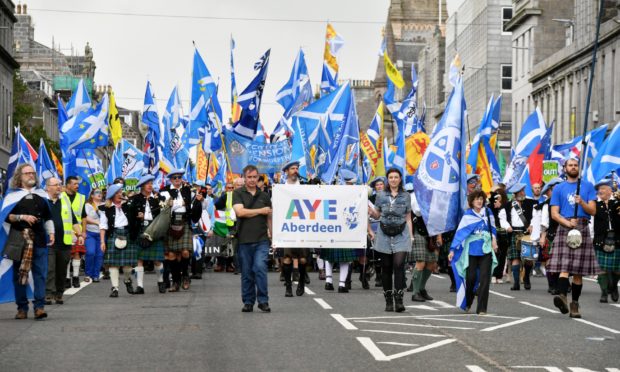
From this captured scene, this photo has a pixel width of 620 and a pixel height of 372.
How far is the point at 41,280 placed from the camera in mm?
15852

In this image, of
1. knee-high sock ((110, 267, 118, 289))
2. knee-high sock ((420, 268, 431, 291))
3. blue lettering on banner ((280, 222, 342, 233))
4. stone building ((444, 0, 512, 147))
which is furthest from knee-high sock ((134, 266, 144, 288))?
stone building ((444, 0, 512, 147))

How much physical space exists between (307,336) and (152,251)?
26.6 feet

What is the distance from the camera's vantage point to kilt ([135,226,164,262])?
20.9m

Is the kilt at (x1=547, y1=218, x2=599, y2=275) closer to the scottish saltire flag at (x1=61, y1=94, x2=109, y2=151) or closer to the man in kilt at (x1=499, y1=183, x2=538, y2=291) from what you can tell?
the man in kilt at (x1=499, y1=183, x2=538, y2=291)

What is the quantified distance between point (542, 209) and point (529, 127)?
1138 centimetres

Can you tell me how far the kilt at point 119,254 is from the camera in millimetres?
20719

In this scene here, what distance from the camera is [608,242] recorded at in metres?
20.2

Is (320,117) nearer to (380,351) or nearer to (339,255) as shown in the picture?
(339,255)

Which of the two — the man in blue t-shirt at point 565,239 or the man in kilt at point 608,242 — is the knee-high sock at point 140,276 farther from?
the man in blue t-shirt at point 565,239

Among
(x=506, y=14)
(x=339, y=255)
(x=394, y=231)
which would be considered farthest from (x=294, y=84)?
(x=506, y=14)

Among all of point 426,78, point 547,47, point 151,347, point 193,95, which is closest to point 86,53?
point 426,78

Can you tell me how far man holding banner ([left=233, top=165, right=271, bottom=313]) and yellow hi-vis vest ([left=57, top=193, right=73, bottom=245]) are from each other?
9.88ft

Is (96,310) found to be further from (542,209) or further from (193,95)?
(193,95)

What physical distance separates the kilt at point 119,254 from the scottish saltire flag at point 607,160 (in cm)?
744
